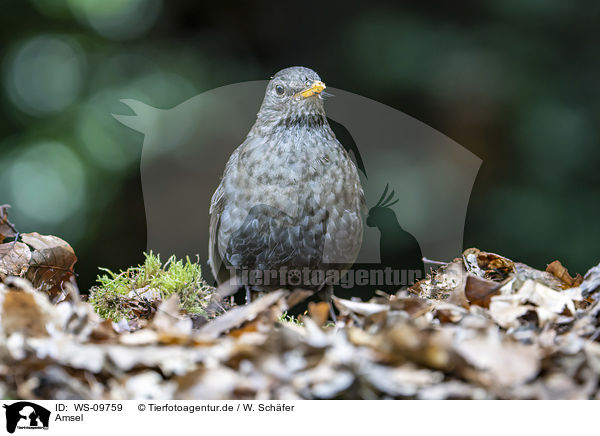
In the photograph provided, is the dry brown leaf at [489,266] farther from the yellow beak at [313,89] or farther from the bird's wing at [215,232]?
the bird's wing at [215,232]

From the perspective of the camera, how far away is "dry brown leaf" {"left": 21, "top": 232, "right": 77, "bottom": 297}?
122cm

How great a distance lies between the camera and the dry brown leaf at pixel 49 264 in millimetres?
1225

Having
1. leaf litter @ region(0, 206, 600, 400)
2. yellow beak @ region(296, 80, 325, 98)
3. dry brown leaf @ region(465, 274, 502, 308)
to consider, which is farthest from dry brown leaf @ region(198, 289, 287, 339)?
yellow beak @ region(296, 80, 325, 98)

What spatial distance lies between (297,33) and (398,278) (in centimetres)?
97

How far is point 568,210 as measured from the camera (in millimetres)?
1876

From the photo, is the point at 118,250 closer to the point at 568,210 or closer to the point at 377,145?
the point at 377,145

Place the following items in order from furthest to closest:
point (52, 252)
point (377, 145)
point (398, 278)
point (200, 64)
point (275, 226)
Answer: point (200, 64) → point (377, 145) → point (398, 278) → point (275, 226) → point (52, 252)

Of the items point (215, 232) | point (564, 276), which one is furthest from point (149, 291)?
point (564, 276)

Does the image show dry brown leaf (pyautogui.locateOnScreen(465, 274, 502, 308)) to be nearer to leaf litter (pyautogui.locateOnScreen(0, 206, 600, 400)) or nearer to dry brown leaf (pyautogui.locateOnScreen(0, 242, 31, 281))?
leaf litter (pyautogui.locateOnScreen(0, 206, 600, 400))

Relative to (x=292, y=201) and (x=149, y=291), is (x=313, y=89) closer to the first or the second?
(x=292, y=201)

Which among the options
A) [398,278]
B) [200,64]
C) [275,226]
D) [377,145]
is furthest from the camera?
[200,64]
